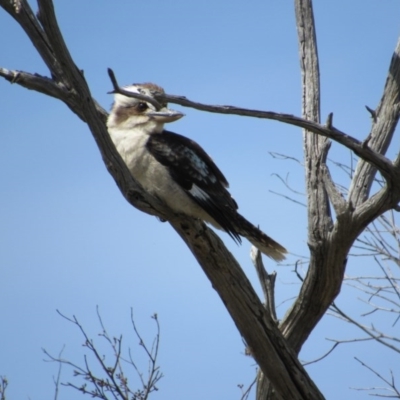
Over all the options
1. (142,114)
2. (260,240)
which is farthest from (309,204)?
(142,114)

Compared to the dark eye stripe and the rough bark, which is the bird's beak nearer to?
the dark eye stripe

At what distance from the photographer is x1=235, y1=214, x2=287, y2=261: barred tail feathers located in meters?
4.50

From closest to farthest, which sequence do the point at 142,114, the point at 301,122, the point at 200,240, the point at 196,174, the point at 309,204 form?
the point at 301,122
the point at 200,240
the point at 309,204
the point at 196,174
the point at 142,114

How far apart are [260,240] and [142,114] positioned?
3.53 ft

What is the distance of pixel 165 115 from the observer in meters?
4.64

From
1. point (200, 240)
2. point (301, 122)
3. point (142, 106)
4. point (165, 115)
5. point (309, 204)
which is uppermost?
point (142, 106)

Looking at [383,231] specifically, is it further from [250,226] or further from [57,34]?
[57,34]

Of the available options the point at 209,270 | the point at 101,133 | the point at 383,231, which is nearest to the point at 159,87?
the point at 101,133

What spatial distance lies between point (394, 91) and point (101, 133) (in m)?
1.68

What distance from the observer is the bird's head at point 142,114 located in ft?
15.3

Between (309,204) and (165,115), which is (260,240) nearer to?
(309,204)

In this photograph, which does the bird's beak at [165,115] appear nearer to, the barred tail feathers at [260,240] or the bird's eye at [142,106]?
the bird's eye at [142,106]

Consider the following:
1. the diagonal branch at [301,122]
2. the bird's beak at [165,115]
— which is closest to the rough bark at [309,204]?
the diagonal branch at [301,122]

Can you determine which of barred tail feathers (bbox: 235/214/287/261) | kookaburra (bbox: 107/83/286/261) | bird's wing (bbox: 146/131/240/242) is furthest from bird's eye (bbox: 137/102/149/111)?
barred tail feathers (bbox: 235/214/287/261)
